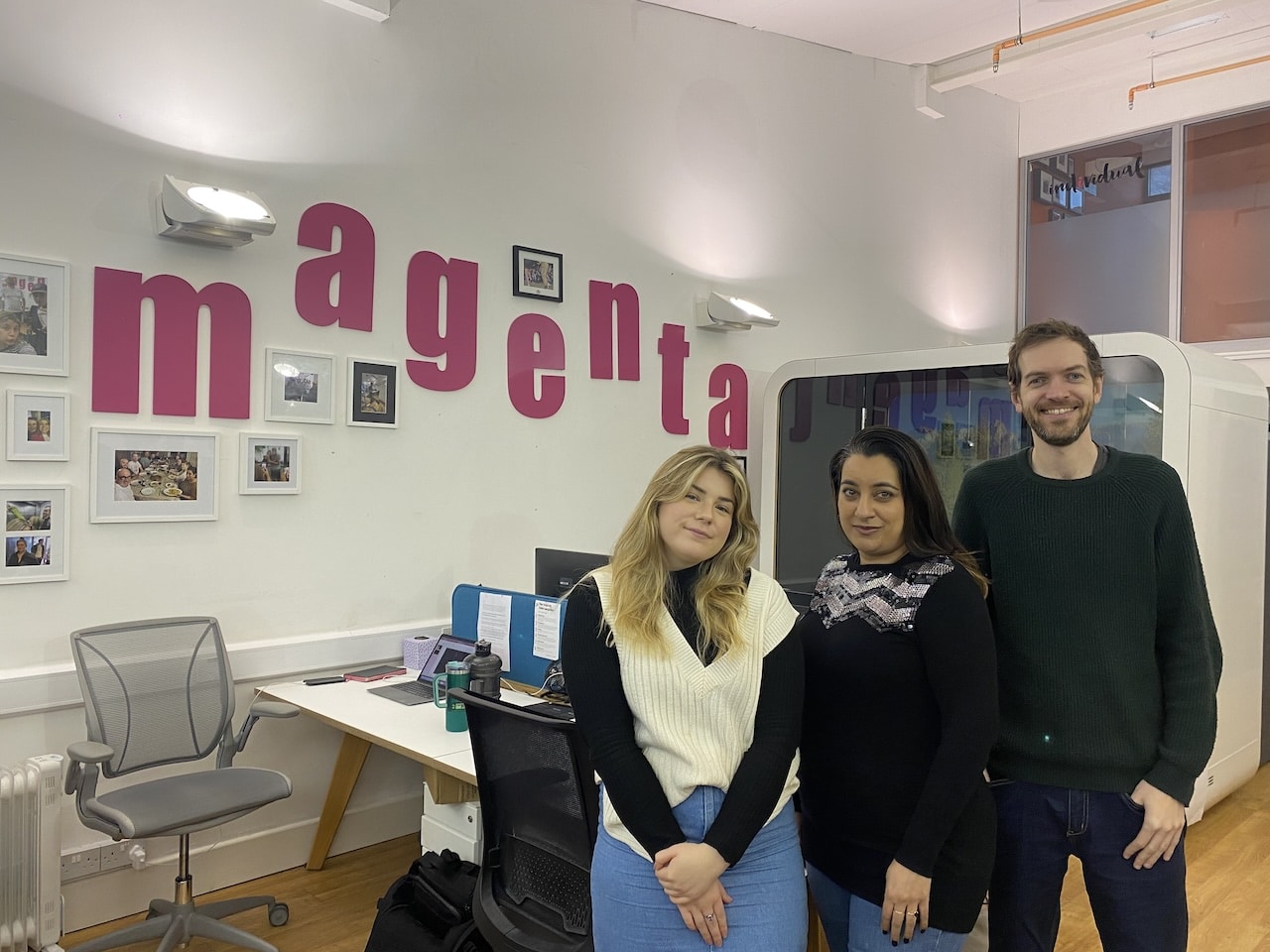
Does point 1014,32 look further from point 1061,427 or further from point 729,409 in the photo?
point 1061,427

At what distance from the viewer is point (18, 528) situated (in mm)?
2969

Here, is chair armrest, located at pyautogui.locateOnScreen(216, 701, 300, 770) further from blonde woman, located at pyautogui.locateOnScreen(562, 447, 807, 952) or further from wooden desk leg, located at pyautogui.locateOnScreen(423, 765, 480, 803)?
blonde woman, located at pyautogui.locateOnScreen(562, 447, 807, 952)

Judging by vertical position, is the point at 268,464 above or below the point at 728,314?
below

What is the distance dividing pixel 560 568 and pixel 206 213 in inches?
62.9

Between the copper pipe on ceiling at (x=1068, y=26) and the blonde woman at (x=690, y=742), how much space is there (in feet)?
13.2

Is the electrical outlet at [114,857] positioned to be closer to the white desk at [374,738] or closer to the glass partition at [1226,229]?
the white desk at [374,738]

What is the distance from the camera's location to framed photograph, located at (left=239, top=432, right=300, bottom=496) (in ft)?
11.1

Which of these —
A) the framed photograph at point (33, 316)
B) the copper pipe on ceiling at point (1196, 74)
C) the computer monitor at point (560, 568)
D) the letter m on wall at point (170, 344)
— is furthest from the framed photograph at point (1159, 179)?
the framed photograph at point (33, 316)

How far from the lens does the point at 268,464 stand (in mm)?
3447

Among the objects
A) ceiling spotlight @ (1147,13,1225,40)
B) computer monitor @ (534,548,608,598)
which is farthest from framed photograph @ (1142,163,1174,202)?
computer monitor @ (534,548,608,598)

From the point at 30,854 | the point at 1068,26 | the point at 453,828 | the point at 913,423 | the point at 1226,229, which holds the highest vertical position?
the point at 1068,26

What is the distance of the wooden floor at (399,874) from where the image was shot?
302 centimetres

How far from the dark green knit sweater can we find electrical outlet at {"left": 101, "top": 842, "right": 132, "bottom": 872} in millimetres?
2689

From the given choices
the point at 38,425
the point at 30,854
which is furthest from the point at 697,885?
the point at 38,425
